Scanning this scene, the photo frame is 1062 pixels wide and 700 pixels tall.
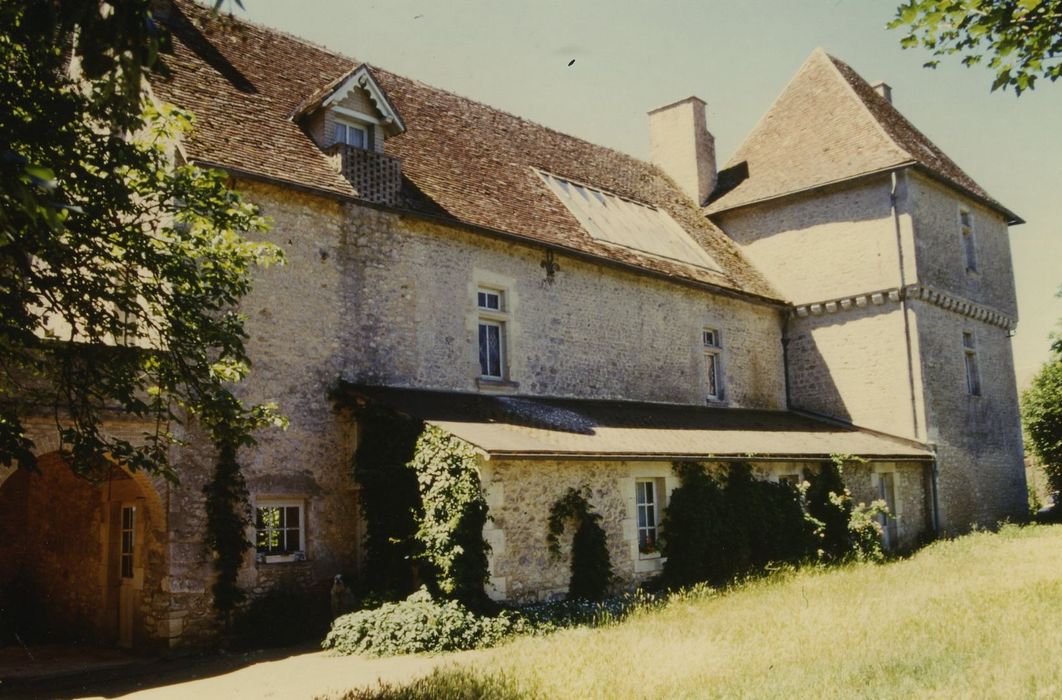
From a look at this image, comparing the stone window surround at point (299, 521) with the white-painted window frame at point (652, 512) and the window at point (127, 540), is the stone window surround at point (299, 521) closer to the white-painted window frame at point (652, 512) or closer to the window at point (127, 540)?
the window at point (127, 540)

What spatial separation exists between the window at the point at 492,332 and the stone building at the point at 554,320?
0.06 meters

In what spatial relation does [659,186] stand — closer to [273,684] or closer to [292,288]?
[292,288]

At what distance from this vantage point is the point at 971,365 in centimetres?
2139

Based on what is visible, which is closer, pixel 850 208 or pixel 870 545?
pixel 870 545

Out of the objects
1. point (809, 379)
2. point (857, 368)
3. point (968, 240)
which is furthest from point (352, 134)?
point (968, 240)

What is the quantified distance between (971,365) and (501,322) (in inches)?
512

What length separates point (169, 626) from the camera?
33.7 ft

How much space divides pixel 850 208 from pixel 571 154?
645 cm

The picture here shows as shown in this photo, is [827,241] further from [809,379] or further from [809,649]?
[809,649]

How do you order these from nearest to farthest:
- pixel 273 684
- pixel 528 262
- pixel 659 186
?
pixel 273 684, pixel 528 262, pixel 659 186

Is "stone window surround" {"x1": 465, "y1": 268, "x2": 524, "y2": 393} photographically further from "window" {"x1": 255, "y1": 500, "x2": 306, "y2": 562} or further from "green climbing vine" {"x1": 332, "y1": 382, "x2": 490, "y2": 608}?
"window" {"x1": 255, "y1": 500, "x2": 306, "y2": 562}

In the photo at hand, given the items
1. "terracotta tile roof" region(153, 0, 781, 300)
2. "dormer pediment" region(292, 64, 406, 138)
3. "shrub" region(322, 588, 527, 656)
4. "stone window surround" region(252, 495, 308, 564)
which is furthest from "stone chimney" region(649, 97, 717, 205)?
"shrub" region(322, 588, 527, 656)

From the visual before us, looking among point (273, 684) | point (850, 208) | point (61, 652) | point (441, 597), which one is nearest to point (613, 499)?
point (441, 597)

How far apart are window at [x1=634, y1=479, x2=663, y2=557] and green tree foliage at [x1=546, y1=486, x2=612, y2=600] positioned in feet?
4.16
